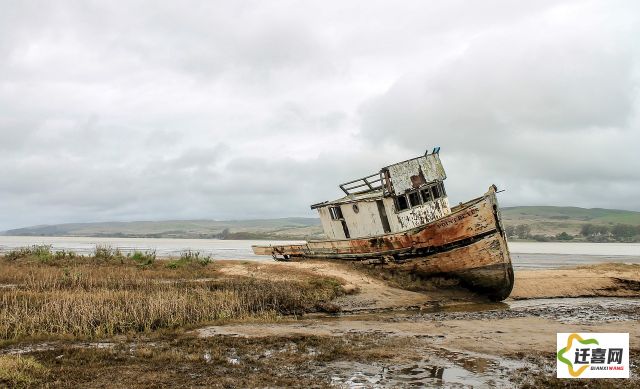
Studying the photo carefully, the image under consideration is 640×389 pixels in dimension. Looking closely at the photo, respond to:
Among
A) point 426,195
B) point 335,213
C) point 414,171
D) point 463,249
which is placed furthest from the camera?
point 335,213

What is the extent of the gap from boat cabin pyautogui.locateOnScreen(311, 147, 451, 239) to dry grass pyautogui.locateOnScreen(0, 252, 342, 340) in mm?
5306

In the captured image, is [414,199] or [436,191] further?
[436,191]

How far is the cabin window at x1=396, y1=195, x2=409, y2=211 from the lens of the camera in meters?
23.6

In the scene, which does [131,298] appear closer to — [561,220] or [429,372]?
[429,372]

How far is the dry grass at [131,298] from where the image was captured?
12.8 meters

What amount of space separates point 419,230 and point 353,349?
11667 millimetres

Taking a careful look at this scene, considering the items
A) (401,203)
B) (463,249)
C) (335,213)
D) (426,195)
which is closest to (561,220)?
(335,213)

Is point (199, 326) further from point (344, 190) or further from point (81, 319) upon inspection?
point (344, 190)

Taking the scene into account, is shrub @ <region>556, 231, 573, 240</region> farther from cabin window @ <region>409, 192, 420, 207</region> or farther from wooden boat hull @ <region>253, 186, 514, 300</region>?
wooden boat hull @ <region>253, 186, 514, 300</region>

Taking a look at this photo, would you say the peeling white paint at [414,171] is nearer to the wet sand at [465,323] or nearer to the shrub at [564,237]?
the wet sand at [465,323]

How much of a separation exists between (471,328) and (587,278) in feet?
46.2

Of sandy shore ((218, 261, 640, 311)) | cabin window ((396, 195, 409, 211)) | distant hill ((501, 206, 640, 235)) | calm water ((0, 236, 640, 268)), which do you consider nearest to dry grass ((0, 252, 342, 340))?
sandy shore ((218, 261, 640, 311))

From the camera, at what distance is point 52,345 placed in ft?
37.1

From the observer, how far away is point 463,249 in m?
21.1
